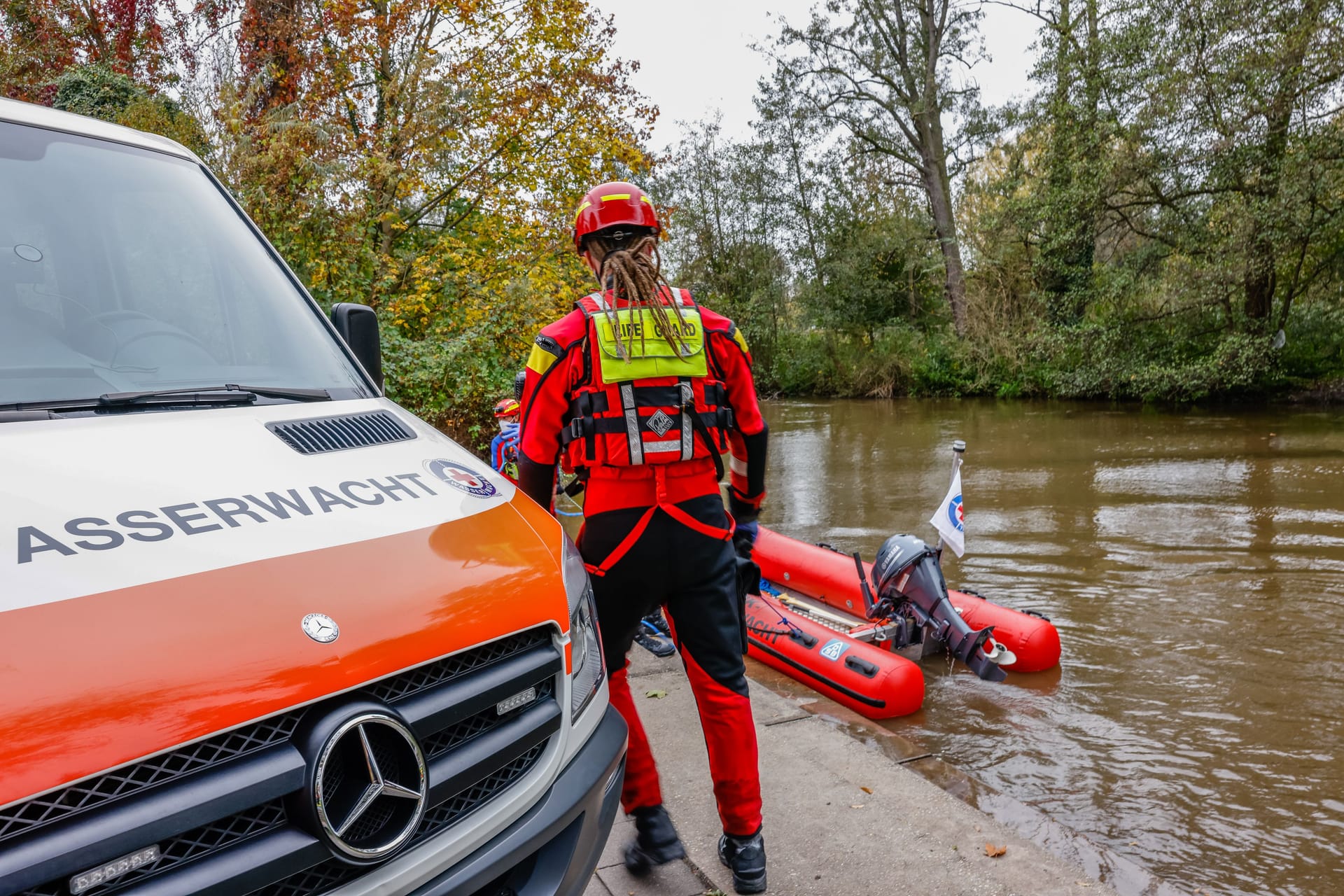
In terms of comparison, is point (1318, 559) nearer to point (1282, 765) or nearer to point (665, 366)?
point (1282, 765)

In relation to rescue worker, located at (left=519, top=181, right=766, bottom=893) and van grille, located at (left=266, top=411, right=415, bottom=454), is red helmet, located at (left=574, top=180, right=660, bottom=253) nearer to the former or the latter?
rescue worker, located at (left=519, top=181, right=766, bottom=893)

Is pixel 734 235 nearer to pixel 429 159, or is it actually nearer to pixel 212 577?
pixel 429 159

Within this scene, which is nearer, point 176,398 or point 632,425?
point 176,398

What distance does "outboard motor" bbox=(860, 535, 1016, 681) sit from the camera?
587 centimetres

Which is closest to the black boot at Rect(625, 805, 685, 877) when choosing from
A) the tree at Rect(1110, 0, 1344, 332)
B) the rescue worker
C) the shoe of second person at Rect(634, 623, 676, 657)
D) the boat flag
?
the rescue worker

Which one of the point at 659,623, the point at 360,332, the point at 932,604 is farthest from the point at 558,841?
the point at 932,604

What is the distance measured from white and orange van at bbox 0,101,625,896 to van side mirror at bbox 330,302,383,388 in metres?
0.20

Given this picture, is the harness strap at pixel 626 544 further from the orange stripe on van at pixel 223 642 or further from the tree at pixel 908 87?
the tree at pixel 908 87

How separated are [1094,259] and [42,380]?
25791 mm

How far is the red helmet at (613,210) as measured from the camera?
2.83 meters

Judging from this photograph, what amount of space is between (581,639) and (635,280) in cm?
121

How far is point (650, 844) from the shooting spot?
9.61ft

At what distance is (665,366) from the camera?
2.75 meters

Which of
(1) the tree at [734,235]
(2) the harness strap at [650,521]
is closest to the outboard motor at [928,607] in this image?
(2) the harness strap at [650,521]
